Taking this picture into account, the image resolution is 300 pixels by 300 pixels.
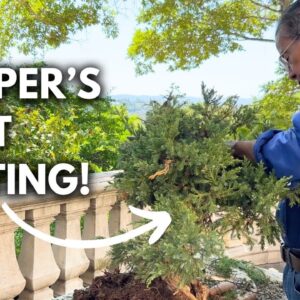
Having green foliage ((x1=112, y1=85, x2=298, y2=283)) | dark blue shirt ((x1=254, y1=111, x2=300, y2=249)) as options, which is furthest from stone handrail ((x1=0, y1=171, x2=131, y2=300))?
dark blue shirt ((x1=254, y1=111, x2=300, y2=249))

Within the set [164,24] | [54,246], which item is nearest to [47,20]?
[164,24]

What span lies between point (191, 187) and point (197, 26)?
29.4 ft

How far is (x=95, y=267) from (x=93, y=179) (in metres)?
0.52

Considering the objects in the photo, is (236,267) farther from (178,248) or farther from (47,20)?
(47,20)

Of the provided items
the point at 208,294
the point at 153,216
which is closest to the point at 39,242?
the point at 208,294

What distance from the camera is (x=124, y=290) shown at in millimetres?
1602

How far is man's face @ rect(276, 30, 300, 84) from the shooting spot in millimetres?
1457

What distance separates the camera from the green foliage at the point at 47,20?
9.12 meters

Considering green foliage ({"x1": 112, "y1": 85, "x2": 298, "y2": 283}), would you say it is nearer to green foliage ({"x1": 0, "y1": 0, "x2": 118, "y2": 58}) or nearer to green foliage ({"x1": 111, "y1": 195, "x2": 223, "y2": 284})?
green foliage ({"x1": 111, "y1": 195, "x2": 223, "y2": 284})

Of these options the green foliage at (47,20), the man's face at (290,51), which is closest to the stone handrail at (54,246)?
the man's face at (290,51)

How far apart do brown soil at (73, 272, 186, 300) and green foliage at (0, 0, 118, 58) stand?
802 centimetres

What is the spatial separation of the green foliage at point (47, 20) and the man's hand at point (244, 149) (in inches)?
321

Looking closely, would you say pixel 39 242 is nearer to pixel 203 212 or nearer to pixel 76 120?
pixel 203 212

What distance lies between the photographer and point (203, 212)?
1386 millimetres
